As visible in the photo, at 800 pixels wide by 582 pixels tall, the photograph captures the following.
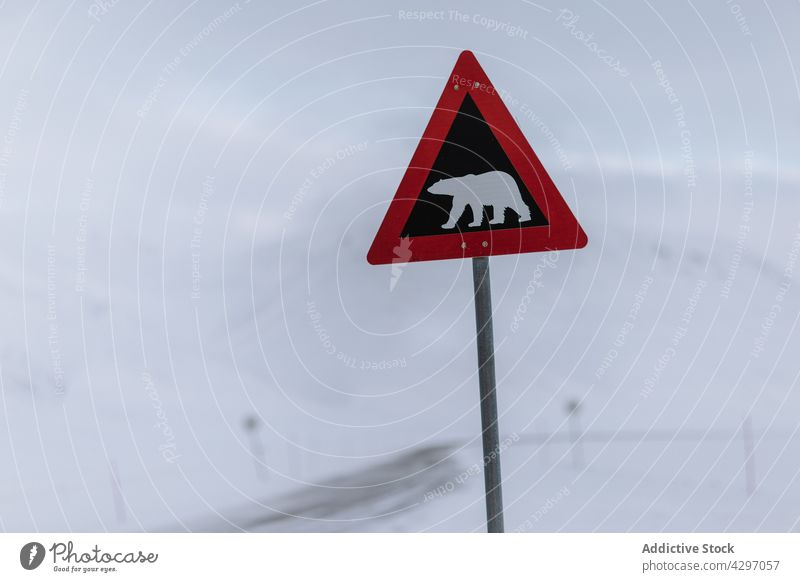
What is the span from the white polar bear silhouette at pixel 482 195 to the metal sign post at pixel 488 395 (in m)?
0.15

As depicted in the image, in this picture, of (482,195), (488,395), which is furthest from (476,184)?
(488,395)

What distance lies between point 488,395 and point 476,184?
0.67 metres

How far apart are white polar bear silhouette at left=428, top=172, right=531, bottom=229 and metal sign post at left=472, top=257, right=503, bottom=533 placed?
0.15m

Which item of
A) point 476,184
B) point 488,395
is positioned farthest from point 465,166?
point 488,395

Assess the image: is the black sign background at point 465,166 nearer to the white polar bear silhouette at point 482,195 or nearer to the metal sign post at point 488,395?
the white polar bear silhouette at point 482,195

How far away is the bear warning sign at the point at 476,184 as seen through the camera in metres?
2.46

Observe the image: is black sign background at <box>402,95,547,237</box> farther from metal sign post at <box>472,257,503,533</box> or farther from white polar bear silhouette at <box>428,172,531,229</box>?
metal sign post at <box>472,257,503,533</box>

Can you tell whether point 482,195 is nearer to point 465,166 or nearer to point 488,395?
point 465,166

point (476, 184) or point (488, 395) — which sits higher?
point (476, 184)

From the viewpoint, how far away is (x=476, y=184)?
247cm

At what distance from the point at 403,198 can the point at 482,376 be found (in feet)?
2.01

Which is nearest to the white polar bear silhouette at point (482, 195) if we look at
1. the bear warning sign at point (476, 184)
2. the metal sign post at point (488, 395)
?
the bear warning sign at point (476, 184)

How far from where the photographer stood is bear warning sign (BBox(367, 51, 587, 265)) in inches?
97.0
